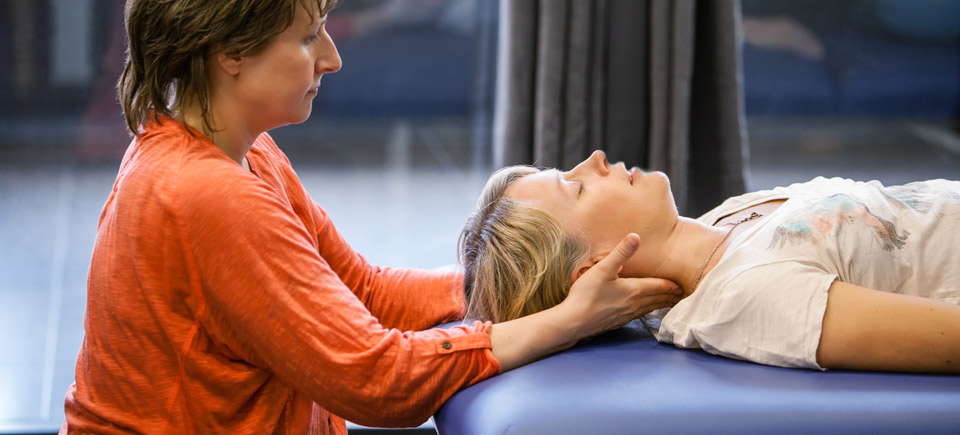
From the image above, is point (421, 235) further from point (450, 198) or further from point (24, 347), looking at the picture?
point (24, 347)

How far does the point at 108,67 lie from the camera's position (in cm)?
395

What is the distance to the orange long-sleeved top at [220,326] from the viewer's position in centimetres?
113

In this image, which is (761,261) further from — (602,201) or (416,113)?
(416,113)

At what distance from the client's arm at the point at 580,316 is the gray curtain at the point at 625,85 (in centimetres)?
107

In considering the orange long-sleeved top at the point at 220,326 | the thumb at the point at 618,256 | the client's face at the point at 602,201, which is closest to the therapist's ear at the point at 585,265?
the client's face at the point at 602,201

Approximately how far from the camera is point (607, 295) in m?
1.34

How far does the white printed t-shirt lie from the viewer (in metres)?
1.27

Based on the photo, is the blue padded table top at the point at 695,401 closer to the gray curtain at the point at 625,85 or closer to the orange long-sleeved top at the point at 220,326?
the orange long-sleeved top at the point at 220,326

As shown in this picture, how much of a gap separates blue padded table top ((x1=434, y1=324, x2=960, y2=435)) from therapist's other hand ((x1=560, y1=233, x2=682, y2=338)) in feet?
0.25

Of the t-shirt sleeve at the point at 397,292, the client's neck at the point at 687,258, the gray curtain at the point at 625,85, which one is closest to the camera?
the client's neck at the point at 687,258

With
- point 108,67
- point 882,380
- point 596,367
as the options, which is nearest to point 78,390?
point 596,367

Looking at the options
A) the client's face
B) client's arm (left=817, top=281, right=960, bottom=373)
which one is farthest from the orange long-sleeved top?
client's arm (left=817, top=281, right=960, bottom=373)

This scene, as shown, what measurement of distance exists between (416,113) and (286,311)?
368cm

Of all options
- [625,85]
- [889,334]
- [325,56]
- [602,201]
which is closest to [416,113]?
[625,85]
